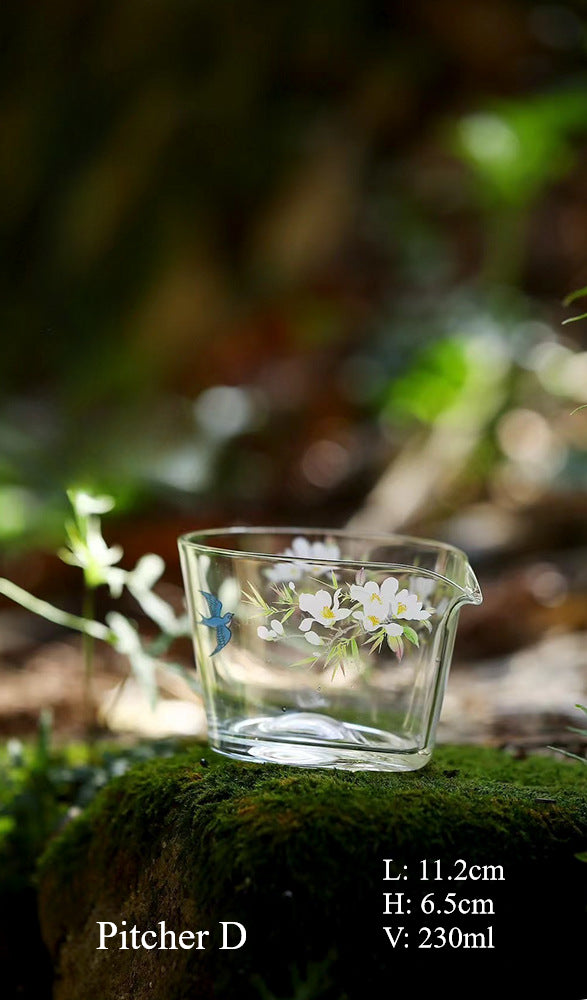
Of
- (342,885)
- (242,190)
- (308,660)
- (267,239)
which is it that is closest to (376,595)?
(308,660)

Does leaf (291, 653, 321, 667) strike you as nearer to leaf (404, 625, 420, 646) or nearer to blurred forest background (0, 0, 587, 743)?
leaf (404, 625, 420, 646)

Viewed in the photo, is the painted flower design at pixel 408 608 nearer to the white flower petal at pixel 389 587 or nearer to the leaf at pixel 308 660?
the white flower petal at pixel 389 587

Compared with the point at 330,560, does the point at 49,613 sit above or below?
above

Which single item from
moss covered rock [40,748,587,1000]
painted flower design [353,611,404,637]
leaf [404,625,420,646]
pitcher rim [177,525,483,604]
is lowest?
moss covered rock [40,748,587,1000]

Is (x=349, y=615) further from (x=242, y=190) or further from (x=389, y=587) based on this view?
(x=242, y=190)

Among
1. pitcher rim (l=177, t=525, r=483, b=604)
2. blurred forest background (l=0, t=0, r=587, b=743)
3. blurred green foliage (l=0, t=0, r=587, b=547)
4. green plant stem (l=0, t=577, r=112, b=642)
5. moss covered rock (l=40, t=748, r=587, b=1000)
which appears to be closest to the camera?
moss covered rock (l=40, t=748, r=587, b=1000)

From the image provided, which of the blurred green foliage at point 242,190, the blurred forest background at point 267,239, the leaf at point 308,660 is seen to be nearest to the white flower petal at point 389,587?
the leaf at point 308,660

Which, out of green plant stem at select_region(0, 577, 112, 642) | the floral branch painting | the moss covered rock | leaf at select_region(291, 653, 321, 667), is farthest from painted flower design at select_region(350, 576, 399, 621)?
green plant stem at select_region(0, 577, 112, 642)
